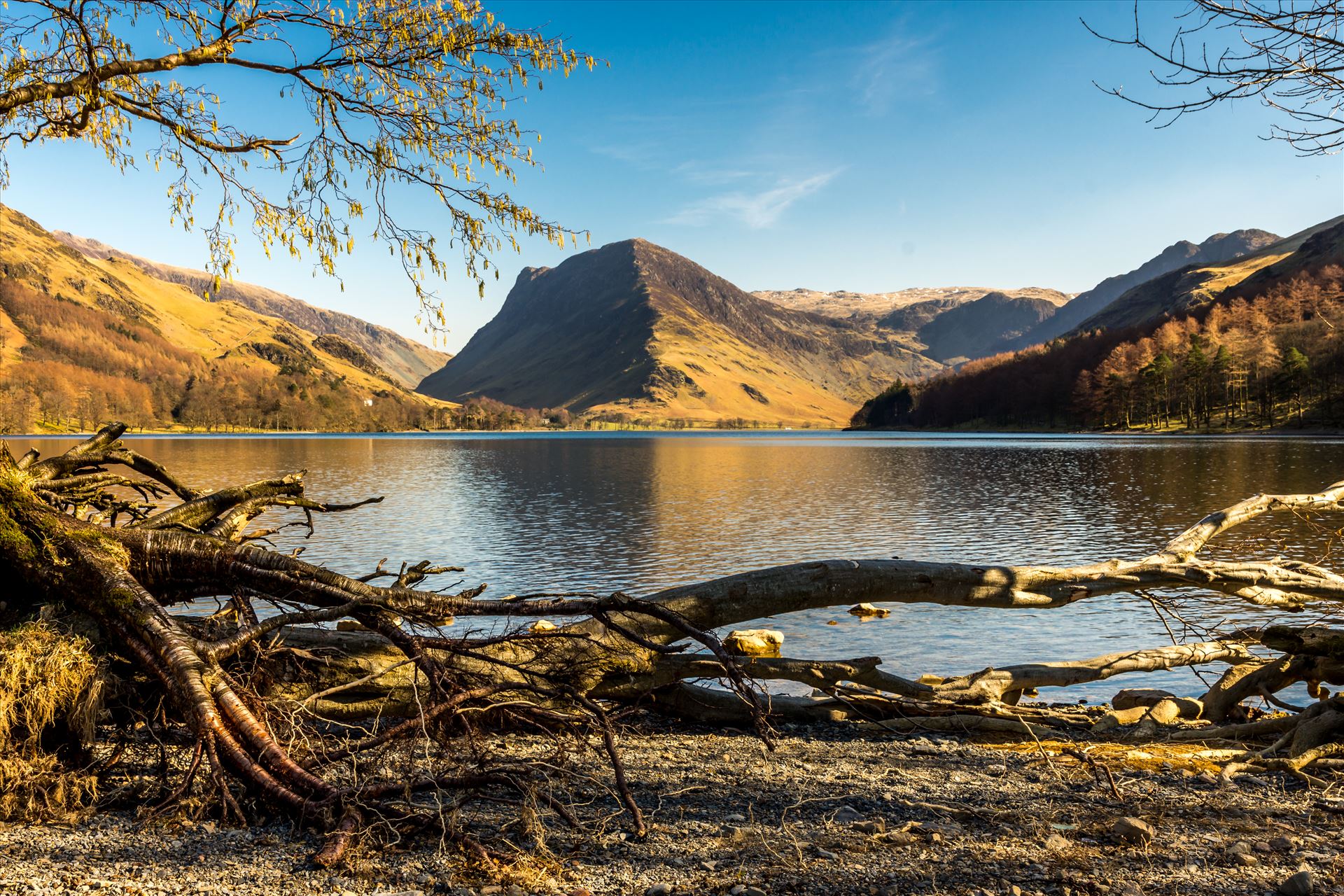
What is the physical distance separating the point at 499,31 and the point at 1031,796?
1091cm

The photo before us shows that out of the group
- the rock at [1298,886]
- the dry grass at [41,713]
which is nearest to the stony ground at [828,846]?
the rock at [1298,886]

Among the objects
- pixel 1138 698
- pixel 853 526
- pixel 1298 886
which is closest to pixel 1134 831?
pixel 1298 886

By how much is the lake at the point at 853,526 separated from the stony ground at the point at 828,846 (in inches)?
282

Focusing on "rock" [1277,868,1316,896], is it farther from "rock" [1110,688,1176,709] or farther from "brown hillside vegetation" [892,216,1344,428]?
"brown hillside vegetation" [892,216,1344,428]

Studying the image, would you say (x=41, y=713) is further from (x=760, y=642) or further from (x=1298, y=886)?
(x=760, y=642)

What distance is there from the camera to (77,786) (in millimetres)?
7012

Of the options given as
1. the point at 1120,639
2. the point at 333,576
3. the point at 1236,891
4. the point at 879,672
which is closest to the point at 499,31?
the point at 333,576

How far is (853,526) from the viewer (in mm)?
41969

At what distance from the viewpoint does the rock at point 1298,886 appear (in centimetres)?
565

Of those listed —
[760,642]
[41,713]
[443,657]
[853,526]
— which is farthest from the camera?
[853,526]

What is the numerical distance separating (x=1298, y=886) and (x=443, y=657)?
842 centimetres

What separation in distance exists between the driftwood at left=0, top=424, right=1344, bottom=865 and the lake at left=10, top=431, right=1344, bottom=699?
3.54 metres

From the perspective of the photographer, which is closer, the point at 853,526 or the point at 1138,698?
the point at 1138,698

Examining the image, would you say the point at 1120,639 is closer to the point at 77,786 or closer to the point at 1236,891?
the point at 1236,891
